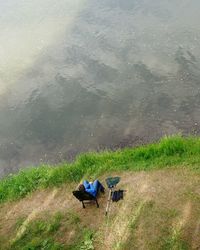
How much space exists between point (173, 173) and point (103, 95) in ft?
30.2

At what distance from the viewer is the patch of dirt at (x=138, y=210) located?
48.9 ft

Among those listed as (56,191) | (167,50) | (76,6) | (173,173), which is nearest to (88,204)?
(56,191)

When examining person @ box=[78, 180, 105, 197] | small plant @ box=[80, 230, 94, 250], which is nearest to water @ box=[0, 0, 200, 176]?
person @ box=[78, 180, 105, 197]

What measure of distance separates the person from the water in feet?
15.7

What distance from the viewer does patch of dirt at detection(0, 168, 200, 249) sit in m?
14.9

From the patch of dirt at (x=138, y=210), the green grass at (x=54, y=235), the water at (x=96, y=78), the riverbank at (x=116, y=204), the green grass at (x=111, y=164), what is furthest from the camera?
the water at (x=96, y=78)

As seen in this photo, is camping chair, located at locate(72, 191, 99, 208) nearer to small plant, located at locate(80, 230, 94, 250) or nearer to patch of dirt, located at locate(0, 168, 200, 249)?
patch of dirt, located at locate(0, 168, 200, 249)

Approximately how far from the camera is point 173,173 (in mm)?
17328

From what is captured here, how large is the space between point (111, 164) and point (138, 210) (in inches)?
138

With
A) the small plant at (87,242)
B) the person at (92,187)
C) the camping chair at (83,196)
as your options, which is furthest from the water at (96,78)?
the small plant at (87,242)

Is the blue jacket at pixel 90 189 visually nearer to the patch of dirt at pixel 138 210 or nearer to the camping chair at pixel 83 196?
the camping chair at pixel 83 196

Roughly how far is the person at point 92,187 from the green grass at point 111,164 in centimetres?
155

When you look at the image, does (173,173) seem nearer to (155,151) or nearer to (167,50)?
(155,151)

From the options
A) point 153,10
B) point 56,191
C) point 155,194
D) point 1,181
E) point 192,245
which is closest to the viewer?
point 192,245
